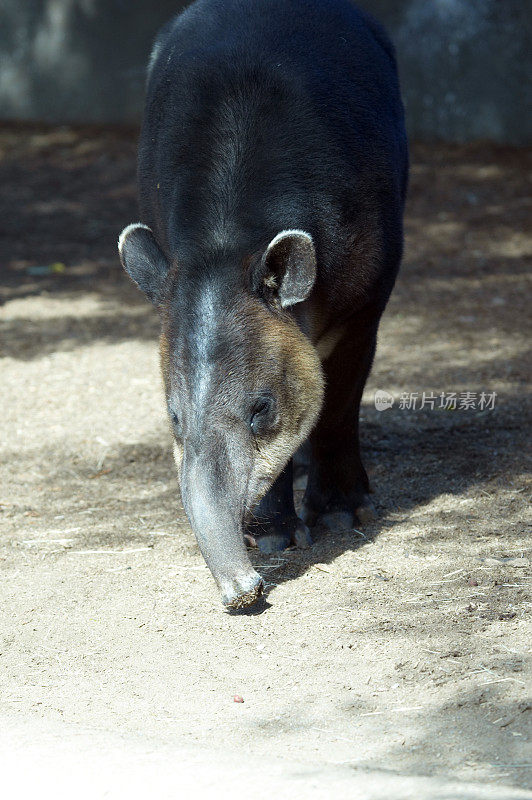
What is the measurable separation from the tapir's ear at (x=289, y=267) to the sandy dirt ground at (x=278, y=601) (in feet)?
4.09

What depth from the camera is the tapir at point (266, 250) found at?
4.04m

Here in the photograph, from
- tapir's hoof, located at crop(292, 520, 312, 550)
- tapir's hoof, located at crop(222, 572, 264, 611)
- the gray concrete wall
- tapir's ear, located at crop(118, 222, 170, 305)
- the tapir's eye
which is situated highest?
tapir's ear, located at crop(118, 222, 170, 305)

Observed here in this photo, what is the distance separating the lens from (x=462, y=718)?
3.38 meters

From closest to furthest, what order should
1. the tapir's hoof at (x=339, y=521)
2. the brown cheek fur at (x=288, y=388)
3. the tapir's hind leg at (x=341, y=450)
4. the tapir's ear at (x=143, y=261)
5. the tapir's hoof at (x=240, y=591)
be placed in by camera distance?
1. the tapir's hoof at (x=240, y=591)
2. the brown cheek fur at (x=288, y=388)
3. the tapir's ear at (x=143, y=261)
4. the tapir's hind leg at (x=341, y=450)
5. the tapir's hoof at (x=339, y=521)

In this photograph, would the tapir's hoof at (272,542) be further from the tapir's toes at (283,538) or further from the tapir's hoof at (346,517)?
the tapir's hoof at (346,517)

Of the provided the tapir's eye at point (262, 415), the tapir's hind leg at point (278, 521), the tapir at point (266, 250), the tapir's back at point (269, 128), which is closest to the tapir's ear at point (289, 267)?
the tapir at point (266, 250)

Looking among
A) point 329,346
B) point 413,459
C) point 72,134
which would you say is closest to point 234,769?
point 329,346

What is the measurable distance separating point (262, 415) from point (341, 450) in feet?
3.95

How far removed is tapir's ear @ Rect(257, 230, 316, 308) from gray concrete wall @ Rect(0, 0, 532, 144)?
954cm

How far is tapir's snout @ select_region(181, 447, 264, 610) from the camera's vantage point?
383 centimetres

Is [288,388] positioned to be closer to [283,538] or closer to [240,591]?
Answer: [240,591]

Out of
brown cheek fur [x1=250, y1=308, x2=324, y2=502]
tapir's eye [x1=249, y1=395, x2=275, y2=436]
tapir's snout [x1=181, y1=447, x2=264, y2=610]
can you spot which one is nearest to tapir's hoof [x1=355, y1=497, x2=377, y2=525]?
brown cheek fur [x1=250, y1=308, x2=324, y2=502]

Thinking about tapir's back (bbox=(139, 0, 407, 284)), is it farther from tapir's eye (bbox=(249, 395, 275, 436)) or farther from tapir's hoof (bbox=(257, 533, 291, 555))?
tapir's hoof (bbox=(257, 533, 291, 555))

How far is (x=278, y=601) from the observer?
172 inches
